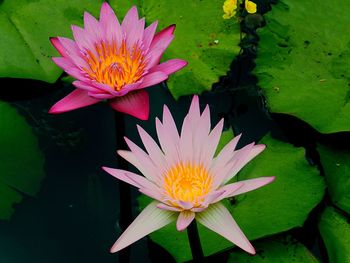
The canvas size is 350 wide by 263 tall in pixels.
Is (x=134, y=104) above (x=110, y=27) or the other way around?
the other way around

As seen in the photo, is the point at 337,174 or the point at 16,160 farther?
the point at 16,160

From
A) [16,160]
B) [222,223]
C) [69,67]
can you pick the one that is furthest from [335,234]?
[16,160]

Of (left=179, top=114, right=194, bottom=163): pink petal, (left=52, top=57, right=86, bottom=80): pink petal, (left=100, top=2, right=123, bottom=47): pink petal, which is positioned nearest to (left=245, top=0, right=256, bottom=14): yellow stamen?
(left=100, top=2, right=123, bottom=47): pink petal

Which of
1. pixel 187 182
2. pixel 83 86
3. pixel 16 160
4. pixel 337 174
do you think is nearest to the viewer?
pixel 187 182

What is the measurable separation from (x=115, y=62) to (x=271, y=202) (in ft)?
2.43

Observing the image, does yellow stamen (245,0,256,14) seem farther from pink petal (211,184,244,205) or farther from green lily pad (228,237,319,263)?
pink petal (211,184,244,205)

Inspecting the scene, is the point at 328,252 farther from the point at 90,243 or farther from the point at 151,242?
the point at 90,243

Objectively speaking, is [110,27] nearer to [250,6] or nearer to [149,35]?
[149,35]

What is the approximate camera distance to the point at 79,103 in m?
2.14

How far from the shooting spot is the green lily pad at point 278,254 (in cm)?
205

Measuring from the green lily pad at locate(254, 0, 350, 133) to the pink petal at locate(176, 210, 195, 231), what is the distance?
0.81 m

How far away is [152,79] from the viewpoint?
6.97ft

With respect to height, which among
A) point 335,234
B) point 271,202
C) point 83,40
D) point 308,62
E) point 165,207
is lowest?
point 335,234

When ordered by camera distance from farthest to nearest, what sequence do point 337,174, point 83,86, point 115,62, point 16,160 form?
point 16,160, point 337,174, point 115,62, point 83,86
